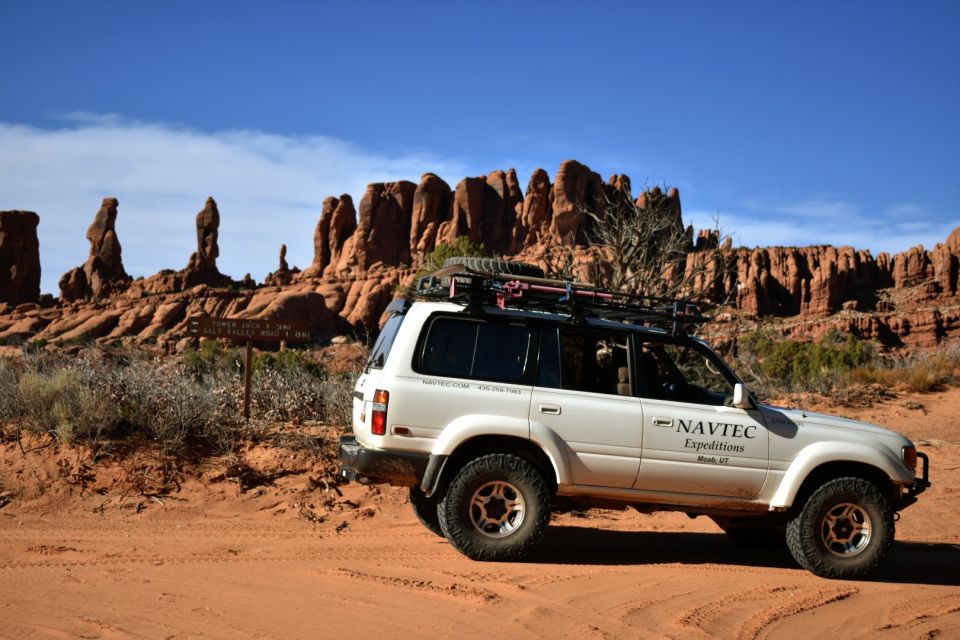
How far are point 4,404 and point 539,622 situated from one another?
23.5ft

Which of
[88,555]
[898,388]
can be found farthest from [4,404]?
[898,388]

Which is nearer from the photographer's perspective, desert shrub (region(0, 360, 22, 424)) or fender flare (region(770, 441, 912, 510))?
fender flare (region(770, 441, 912, 510))

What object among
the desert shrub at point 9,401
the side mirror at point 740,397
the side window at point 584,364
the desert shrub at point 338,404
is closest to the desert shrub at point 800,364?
the desert shrub at point 338,404

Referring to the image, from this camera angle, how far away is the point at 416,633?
444cm

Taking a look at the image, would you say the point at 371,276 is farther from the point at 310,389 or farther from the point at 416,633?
the point at 416,633

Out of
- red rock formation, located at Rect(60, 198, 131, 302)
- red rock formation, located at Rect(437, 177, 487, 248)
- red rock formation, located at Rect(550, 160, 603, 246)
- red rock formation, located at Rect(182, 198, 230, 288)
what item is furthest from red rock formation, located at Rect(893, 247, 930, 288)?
red rock formation, located at Rect(60, 198, 131, 302)

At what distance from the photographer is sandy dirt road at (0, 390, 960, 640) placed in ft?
15.1

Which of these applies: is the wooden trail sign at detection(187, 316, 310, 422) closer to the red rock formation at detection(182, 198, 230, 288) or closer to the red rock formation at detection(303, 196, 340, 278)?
the red rock formation at detection(182, 198, 230, 288)

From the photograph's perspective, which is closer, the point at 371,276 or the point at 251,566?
the point at 251,566

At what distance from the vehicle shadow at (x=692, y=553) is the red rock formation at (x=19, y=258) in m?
98.2

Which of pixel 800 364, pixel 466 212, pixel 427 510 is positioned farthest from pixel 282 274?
pixel 427 510

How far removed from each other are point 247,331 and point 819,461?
7.04m

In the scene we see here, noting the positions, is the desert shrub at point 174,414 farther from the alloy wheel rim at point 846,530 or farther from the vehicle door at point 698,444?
the alloy wheel rim at point 846,530

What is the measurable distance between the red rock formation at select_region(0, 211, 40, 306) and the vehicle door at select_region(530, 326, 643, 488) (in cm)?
9873
